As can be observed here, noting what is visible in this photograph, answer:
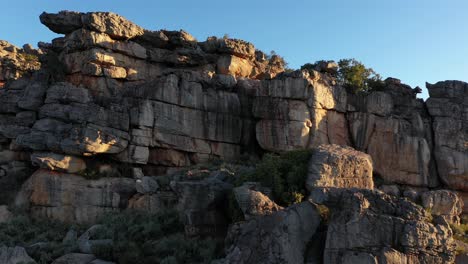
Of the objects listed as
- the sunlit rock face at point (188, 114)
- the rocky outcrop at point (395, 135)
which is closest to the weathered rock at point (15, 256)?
the sunlit rock face at point (188, 114)

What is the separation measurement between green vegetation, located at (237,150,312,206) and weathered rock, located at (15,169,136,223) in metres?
9.47

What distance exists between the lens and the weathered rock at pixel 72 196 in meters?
23.9

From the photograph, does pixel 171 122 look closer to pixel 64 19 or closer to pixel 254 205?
pixel 64 19

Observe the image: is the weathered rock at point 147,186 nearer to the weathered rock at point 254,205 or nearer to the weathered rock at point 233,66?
the weathered rock at point 254,205

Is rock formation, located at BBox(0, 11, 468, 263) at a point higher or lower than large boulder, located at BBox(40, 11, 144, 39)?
lower

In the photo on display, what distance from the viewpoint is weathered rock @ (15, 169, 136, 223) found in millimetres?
23875

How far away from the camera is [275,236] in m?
12.2

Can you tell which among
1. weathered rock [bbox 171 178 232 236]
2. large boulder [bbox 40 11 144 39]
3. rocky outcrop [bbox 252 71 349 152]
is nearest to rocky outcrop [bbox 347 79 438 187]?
rocky outcrop [bbox 252 71 349 152]

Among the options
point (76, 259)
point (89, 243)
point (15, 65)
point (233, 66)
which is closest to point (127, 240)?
point (89, 243)

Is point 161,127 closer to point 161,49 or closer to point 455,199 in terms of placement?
point 161,49

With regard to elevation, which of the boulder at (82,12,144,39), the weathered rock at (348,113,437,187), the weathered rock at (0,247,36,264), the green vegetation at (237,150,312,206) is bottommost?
the weathered rock at (0,247,36,264)

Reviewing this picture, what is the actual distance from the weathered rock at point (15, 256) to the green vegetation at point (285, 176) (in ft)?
28.7

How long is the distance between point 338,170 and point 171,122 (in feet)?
49.1

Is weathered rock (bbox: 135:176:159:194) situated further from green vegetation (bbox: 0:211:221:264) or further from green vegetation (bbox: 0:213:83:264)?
green vegetation (bbox: 0:213:83:264)
